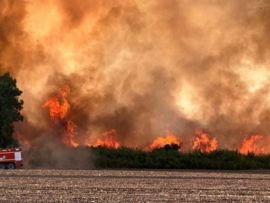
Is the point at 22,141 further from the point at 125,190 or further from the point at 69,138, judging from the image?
the point at 125,190

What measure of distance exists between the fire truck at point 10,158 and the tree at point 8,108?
11.6 meters

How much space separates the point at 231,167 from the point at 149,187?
35.0 m

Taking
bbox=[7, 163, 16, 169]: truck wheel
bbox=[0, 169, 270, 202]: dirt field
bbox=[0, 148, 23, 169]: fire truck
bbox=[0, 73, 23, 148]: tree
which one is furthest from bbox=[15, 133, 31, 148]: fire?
bbox=[0, 169, 270, 202]: dirt field

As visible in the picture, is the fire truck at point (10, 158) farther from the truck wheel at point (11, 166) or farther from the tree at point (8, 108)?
the tree at point (8, 108)

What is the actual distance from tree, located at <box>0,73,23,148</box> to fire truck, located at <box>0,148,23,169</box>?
456 inches

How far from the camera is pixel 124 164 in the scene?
267ft

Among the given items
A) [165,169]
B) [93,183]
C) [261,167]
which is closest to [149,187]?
[93,183]

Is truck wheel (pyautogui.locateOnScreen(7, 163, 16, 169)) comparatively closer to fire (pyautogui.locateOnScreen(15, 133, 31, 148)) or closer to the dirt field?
fire (pyautogui.locateOnScreen(15, 133, 31, 148))

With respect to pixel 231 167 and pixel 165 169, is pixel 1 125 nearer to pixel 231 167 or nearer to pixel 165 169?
pixel 165 169

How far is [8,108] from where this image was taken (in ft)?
277

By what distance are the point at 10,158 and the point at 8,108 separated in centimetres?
1399

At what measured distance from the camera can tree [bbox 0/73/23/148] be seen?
83562 millimetres

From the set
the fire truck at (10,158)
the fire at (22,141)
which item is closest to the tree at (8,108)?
the fire at (22,141)

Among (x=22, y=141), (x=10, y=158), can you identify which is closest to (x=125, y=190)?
(x=10, y=158)
